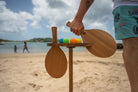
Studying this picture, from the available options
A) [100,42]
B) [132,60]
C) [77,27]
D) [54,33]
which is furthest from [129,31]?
[54,33]

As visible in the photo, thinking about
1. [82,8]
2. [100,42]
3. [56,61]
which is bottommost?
[56,61]

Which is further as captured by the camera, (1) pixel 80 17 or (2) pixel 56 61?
(2) pixel 56 61

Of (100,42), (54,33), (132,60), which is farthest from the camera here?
(54,33)

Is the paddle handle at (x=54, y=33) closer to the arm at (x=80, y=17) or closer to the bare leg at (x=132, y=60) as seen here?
the arm at (x=80, y=17)

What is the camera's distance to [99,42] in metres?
1.34

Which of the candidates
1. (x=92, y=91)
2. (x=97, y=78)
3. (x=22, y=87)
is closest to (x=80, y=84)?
(x=92, y=91)

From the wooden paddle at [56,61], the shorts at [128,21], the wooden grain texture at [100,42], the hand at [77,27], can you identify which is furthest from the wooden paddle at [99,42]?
the wooden paddle at [56,61]

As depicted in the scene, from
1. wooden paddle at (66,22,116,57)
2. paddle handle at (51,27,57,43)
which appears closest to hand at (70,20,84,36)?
wooden paddle at (66,22,116,57)

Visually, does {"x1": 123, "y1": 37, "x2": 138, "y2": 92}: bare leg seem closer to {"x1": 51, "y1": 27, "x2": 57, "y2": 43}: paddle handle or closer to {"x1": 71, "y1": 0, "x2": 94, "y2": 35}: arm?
{"x1": 71, "y1": 0, "x2": 94, "y2": 35}: arm

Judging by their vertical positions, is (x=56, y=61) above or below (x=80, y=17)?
below

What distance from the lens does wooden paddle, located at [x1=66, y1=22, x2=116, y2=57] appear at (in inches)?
51.1

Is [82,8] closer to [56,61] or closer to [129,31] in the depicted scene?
[129,31]

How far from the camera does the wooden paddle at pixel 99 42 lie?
130 cm

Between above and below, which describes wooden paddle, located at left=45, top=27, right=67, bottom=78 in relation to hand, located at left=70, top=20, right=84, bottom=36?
below
